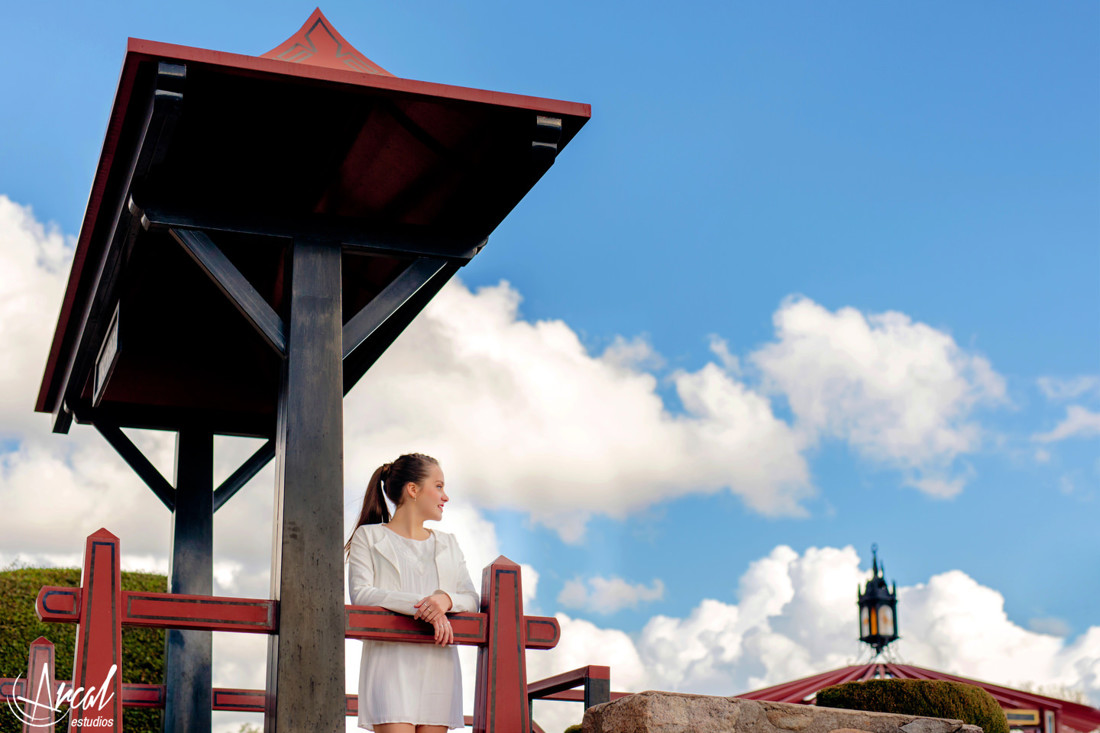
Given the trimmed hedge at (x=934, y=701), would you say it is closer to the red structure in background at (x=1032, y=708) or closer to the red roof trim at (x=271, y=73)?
the red structure in background at (x=1032, y=708)

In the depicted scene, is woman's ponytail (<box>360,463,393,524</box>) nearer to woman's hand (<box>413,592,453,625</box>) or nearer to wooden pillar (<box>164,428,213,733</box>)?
woman's hand (<box>413,592,453,625</box>)

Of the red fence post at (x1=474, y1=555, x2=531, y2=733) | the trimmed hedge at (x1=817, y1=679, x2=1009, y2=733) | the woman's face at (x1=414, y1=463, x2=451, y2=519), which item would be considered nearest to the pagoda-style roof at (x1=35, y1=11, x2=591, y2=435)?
the woman's face at (x1=414, y1=463, x2=451, y2=519)

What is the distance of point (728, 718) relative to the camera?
4.27 meters

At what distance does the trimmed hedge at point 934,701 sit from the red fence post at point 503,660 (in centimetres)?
458

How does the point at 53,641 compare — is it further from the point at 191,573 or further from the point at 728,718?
the point at 728,718

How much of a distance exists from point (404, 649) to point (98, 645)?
117 cm

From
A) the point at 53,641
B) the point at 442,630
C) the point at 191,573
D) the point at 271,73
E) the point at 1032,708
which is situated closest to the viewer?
the point at 442,630

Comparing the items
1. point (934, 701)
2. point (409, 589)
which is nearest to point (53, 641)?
point (409, 589)

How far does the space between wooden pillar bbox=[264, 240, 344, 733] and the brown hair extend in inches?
5.3

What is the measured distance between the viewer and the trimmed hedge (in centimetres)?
821

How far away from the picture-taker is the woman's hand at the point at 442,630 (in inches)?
174

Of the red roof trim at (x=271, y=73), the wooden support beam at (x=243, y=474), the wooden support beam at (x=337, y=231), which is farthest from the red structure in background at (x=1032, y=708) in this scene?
the red roof trim at (x=271, y=73)

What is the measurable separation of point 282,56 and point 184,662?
4.10 meters

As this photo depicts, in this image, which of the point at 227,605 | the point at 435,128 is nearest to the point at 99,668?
the point at 227,605
